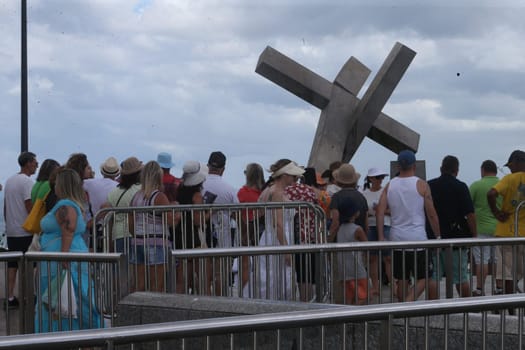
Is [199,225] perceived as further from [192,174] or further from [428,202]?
[428,202]

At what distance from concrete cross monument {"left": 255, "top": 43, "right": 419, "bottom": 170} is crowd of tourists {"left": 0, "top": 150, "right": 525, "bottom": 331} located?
7.19 m

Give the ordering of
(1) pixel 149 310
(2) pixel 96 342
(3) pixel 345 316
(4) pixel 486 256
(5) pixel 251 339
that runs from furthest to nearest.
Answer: (4) pixel 486 256
(1) pixel 149 310
(5) pixel 251 339
(3) pixel 345 316
(2) pixel 96 342

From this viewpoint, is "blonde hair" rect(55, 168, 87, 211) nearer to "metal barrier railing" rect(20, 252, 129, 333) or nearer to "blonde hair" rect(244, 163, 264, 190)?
"metal barrier railing" rect(20, 252, 129, 333)

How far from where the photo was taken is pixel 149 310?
5.86m

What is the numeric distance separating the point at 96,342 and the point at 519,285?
5.38 meters

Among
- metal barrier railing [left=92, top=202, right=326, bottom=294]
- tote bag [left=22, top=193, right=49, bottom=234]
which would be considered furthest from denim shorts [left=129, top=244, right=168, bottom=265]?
tote bag [left=22, top=193, right=49, bottom=234]

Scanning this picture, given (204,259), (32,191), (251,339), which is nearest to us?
(251,339)

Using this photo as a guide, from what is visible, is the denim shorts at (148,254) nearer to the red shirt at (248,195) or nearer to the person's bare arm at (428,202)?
the red shirt at (248,195)

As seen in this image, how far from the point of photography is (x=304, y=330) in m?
3.85

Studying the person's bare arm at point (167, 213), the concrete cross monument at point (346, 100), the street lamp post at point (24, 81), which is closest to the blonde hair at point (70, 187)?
the person's bare arm at point (167, 213)

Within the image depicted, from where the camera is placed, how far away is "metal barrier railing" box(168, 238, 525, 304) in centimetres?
672

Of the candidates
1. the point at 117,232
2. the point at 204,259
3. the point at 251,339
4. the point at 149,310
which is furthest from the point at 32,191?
the point at 251,339

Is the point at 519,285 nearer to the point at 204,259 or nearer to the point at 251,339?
the point at 204,259

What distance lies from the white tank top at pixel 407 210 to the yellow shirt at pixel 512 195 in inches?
58.4
